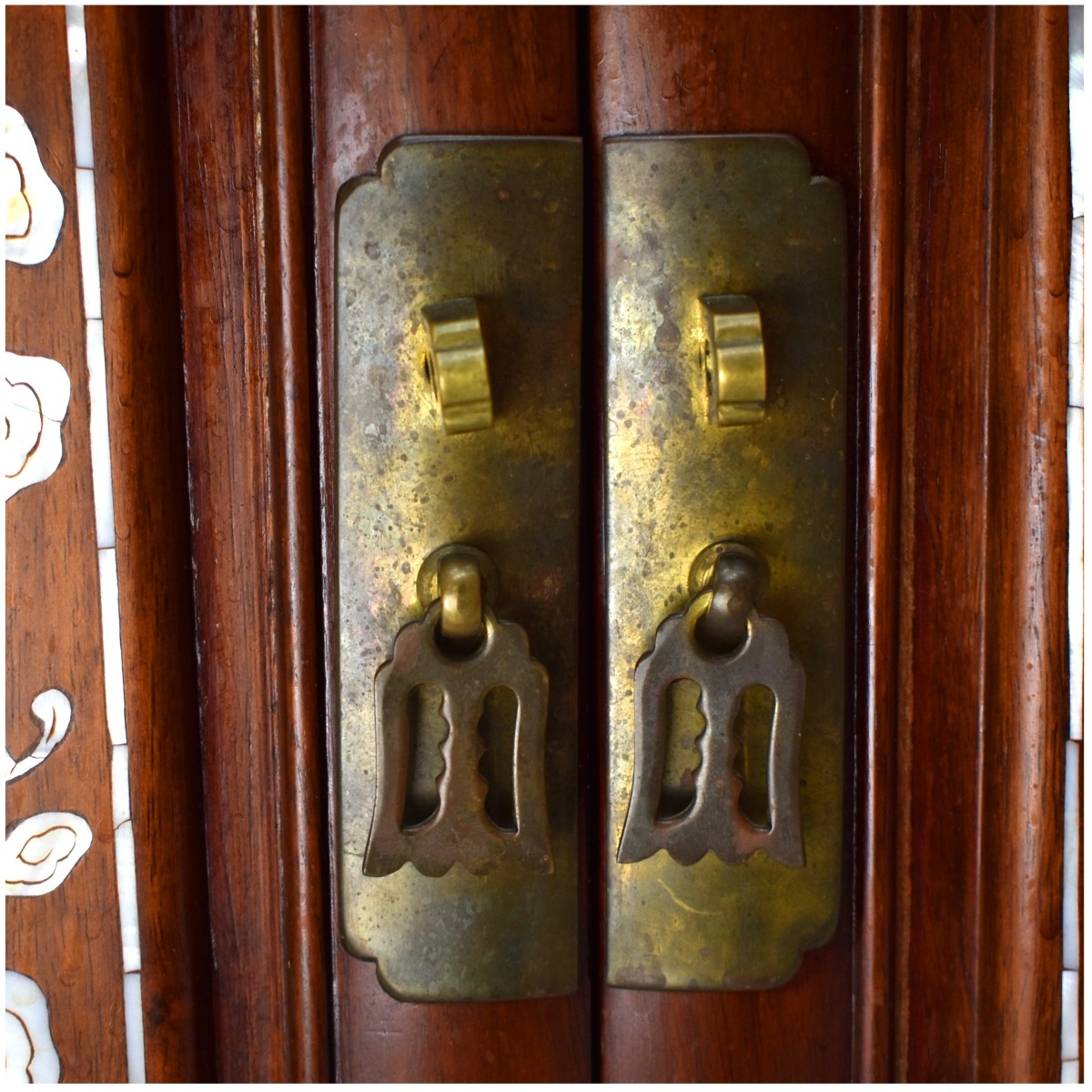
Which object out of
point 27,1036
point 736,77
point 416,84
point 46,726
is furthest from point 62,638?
point 736,77

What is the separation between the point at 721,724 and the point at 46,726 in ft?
1.10

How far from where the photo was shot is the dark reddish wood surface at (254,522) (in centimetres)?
49

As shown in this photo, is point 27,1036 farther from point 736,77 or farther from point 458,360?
point 736,77

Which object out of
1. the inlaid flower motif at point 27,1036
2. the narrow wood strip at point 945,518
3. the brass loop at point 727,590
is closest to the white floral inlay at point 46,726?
the inlaid flower motif at point 27,1036

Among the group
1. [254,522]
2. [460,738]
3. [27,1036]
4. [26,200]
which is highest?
[26,200]

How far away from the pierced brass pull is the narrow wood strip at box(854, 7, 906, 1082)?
2.3 inches

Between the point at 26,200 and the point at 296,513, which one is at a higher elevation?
the point at 26,200

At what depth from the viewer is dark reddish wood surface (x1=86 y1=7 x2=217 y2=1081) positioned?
0.49 metres

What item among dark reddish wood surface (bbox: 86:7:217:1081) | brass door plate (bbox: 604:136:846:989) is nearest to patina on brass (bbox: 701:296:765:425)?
brass door plate (bbox: 604:136:846:989)

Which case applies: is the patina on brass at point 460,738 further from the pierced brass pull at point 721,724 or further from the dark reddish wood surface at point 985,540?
the dark reddish wood surface at point 985,540

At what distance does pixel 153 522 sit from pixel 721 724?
30 centimetres

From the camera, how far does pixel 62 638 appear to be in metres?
0.51

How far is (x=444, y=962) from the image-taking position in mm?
510

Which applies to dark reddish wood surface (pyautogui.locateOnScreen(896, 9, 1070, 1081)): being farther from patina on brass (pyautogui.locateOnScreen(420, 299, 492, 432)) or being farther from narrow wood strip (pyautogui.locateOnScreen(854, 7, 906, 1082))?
patina on brass (pyautogui.locateOnScreen(420, 299, 492, 432))
